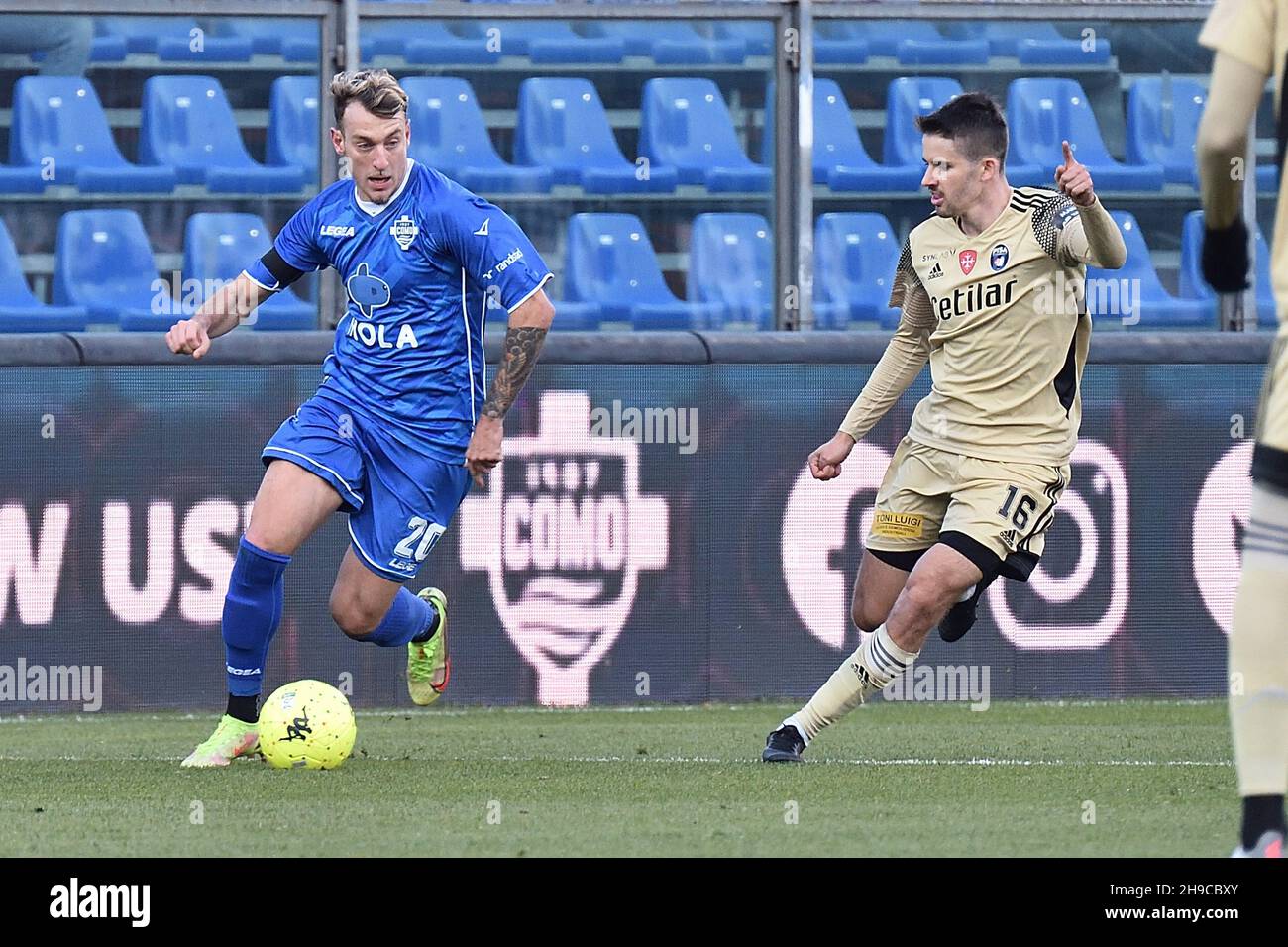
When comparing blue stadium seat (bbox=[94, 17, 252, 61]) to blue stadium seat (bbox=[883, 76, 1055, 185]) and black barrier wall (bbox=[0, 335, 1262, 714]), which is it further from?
blue stadium seat (bbox=[883, 76, 1055, 185])

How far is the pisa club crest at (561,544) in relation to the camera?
367 inches

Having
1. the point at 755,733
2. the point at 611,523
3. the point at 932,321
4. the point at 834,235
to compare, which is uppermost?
the point at 834,235

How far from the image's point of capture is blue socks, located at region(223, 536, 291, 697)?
6551 mm

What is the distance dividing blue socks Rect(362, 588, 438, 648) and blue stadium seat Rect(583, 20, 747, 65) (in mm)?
4112

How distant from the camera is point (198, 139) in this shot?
34.7 feet

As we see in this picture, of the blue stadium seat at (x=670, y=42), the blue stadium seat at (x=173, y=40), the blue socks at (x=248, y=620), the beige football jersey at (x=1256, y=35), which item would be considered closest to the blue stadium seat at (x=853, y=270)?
the blue stadium seat at (x=670, y=42)

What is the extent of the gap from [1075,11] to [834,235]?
6.13 ft

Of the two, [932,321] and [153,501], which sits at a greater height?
[932,321]

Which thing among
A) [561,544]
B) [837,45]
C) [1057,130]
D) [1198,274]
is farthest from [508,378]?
[1057,130]

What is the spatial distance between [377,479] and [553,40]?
446 cm

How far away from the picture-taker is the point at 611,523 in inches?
370

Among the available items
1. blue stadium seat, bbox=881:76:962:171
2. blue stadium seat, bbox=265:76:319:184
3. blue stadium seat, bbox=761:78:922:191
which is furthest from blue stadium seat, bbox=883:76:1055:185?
blue stadium seat, bbox=265:76:319:184
